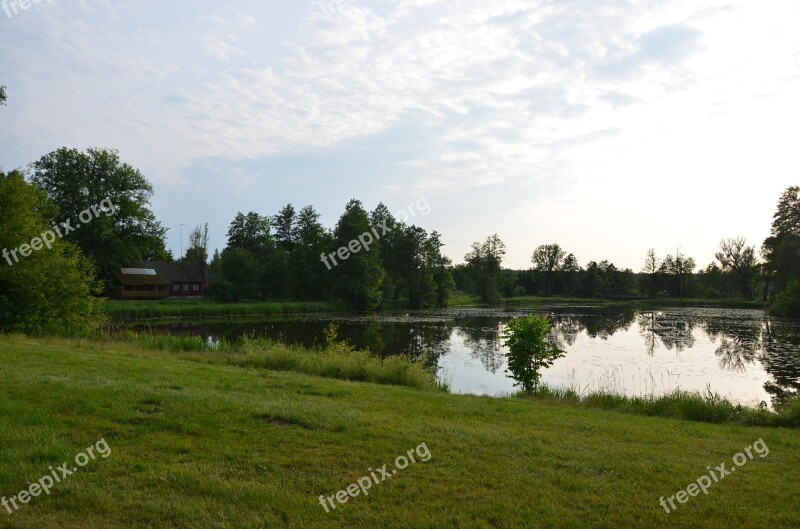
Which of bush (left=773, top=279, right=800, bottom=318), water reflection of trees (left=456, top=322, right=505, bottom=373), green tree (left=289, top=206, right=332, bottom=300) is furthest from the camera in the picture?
green tree (left=289, top=206, right=332, bottom=300)

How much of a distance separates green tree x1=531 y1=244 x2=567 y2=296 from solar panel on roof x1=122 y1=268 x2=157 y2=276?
256 feet

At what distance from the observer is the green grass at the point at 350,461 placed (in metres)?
4.66

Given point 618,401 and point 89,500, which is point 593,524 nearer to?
point 89,500

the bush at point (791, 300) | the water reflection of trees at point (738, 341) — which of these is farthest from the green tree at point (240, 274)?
the bush at point (791, 300)

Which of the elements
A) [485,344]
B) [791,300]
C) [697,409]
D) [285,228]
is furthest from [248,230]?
[697,409]

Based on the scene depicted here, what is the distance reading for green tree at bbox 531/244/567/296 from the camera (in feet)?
374

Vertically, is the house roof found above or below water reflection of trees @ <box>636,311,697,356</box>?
above

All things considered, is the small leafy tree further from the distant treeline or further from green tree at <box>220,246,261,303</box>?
green tree at <box>220,246,261,303</box>

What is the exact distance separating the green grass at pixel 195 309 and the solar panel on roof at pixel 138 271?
10583 mm

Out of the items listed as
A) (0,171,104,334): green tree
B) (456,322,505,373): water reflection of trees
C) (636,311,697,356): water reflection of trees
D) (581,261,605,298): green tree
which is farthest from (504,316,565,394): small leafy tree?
(581,261,605,298): green tree

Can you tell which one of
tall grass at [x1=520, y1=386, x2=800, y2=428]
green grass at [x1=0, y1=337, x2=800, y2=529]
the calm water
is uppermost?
green grass at [x1=0, y1=337, x2=800, y2=529]

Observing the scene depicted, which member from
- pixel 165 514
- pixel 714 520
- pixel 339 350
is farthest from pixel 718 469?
pixel 339 350

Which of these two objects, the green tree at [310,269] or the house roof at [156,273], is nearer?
the house roof at [156,273]

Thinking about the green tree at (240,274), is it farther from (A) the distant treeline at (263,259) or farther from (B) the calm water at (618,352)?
(B) the calm water at (618,352)
